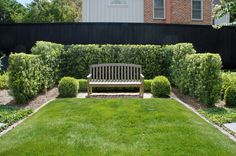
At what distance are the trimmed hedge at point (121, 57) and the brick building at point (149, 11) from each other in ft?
26.8

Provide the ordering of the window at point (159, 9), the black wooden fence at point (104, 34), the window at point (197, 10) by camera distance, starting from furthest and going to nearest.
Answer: the window at point (197, 10), the window at point (159, 9), the black wooden fence at point (104, 34)

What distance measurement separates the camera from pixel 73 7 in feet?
118

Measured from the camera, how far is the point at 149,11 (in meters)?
25.3

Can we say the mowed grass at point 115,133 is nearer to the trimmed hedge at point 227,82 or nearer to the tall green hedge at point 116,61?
the tall green hedge at point 116,61

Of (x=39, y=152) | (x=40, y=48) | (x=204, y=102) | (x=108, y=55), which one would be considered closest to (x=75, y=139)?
(x=39, y=152)

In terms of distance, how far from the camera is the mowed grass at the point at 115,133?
24.4 feet

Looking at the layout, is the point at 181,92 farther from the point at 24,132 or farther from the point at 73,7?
the point at 73,7

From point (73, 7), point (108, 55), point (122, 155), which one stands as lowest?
point (122, 155)

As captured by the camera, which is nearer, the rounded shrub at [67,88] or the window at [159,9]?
the rounded shrub at [67,88]

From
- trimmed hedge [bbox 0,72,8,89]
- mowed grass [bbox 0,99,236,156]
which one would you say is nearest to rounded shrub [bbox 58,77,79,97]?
mowed grass [bbox 0,99,236,156]

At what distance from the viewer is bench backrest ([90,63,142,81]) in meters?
15.3

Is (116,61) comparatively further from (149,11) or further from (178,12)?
(178,12)

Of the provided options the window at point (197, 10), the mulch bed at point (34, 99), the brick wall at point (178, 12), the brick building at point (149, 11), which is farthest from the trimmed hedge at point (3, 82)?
the window at point (197, 10)

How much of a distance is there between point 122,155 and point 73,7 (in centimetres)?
2999
